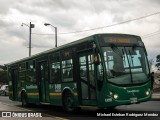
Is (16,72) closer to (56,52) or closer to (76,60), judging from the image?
(56,52)

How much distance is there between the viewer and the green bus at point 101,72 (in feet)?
47.1

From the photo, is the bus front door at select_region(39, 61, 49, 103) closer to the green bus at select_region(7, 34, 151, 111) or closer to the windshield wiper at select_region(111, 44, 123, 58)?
the green bus at select_region(7, 34, 151, 111)

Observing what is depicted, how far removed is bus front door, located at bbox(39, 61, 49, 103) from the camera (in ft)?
65.0

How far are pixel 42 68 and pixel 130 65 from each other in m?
6.78

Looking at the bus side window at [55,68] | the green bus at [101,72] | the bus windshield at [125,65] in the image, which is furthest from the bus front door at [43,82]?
the bus windshield at [125,65]

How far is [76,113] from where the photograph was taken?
55.6 ft

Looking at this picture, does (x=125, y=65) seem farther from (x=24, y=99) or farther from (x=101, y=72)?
(x=24, y=99)

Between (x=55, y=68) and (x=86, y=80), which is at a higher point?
(x=55, y=68)

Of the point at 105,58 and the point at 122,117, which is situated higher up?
the point at 105,58

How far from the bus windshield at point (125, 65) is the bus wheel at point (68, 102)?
10.4 ft

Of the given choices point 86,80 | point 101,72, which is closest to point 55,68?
point 86,80

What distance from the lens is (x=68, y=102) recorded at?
56.7ft

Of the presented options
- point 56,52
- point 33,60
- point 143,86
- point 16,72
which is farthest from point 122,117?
point 16,72

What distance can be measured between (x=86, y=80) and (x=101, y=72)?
1241 millimetres
